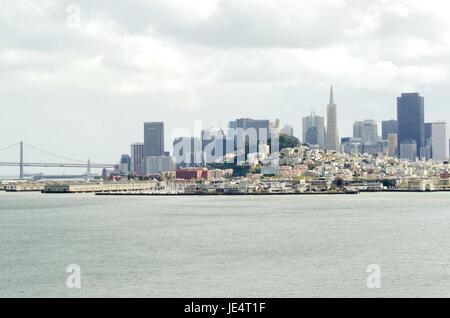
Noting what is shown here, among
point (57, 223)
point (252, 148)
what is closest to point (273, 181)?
point (252, 148)

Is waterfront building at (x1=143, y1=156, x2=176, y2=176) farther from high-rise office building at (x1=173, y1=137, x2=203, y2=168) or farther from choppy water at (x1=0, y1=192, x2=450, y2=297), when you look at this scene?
choppy water at (x1=0, y1=192, x2=450, y2=297)

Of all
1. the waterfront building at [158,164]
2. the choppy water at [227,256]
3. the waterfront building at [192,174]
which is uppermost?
the waterfront building at [158,164]

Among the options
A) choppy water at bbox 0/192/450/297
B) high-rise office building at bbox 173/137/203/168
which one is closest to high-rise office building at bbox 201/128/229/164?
high-rise office building at bbox 173/137/203/168

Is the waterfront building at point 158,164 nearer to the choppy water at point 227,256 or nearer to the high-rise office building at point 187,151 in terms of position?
the high-rise office building at point 187,151

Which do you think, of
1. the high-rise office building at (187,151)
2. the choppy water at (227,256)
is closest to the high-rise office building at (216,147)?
the high-rise office building at (187,151)

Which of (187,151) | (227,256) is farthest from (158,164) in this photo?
(227,256)

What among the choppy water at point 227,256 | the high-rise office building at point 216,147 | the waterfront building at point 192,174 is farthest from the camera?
the high-rise office building at point 216,147
